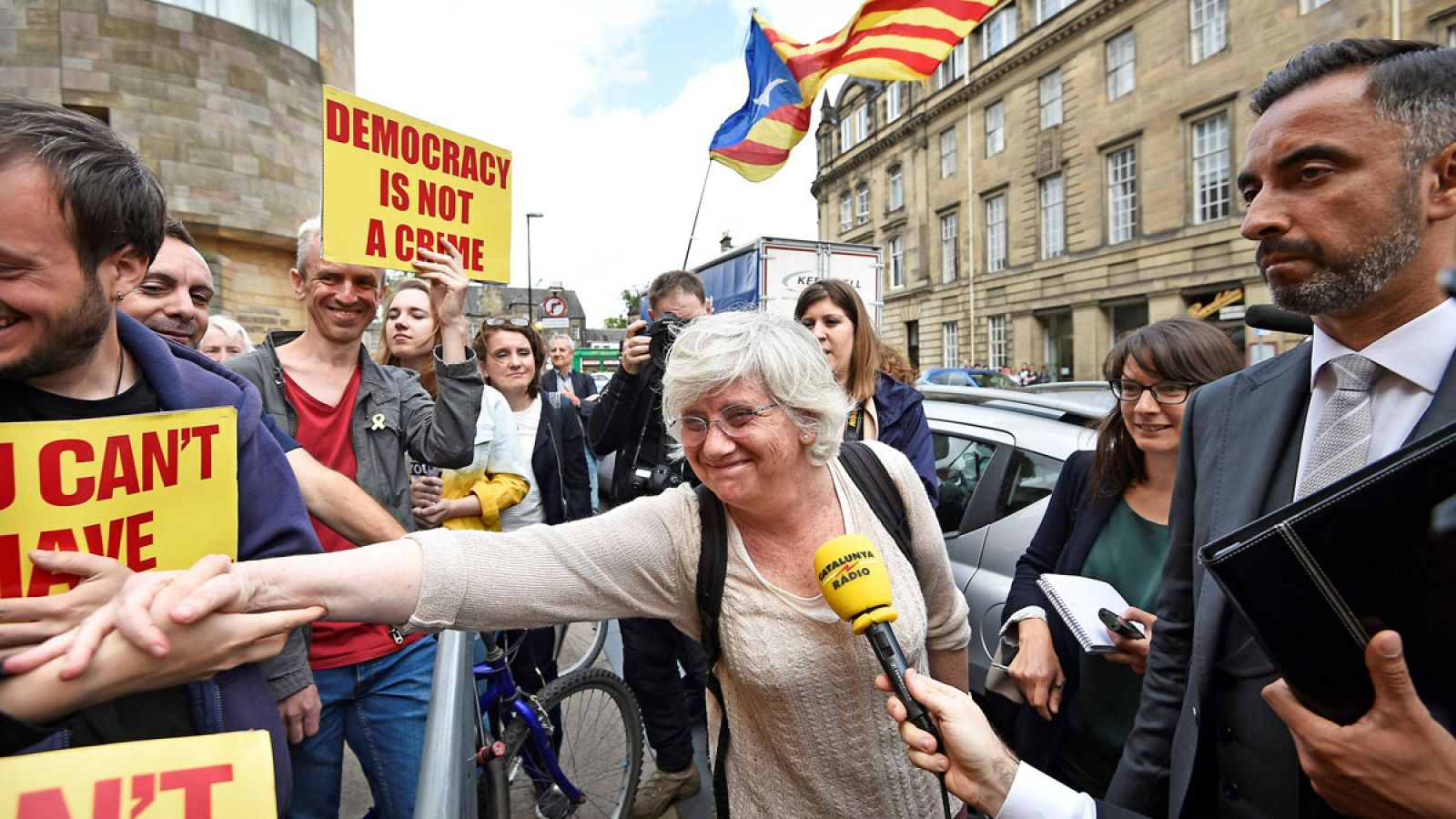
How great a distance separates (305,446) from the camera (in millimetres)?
2297

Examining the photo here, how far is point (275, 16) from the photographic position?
15969mm

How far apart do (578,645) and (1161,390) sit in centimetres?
459

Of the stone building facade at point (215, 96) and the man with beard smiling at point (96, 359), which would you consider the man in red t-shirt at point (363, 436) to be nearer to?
the man with beard smiling at point (96, 359)

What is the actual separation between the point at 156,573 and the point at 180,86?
1796cm

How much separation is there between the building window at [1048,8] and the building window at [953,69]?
11.2 feet

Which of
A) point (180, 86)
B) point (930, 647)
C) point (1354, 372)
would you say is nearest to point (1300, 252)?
point (1354, 372)

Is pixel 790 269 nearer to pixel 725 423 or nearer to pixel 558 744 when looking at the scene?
pixel 558 744

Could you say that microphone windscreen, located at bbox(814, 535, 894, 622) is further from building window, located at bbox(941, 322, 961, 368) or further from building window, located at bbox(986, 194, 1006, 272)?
building window, located at bbox(941, 322, 961, 368)

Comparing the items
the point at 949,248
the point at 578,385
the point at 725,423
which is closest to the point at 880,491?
the point at 725,423

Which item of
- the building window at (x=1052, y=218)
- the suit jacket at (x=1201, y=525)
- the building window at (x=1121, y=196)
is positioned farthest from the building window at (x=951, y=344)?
the suit jacket at (x=1201, y=525)

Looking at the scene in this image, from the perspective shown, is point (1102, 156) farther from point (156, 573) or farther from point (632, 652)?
point (156, 573)

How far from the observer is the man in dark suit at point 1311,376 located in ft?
4.17

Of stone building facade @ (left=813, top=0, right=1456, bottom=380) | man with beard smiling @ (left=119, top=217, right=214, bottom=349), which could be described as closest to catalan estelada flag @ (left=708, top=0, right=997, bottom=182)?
man with beard smiling @ (left=119, top=217, right=214, bottom=349)

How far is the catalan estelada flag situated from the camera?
6.14 metres
